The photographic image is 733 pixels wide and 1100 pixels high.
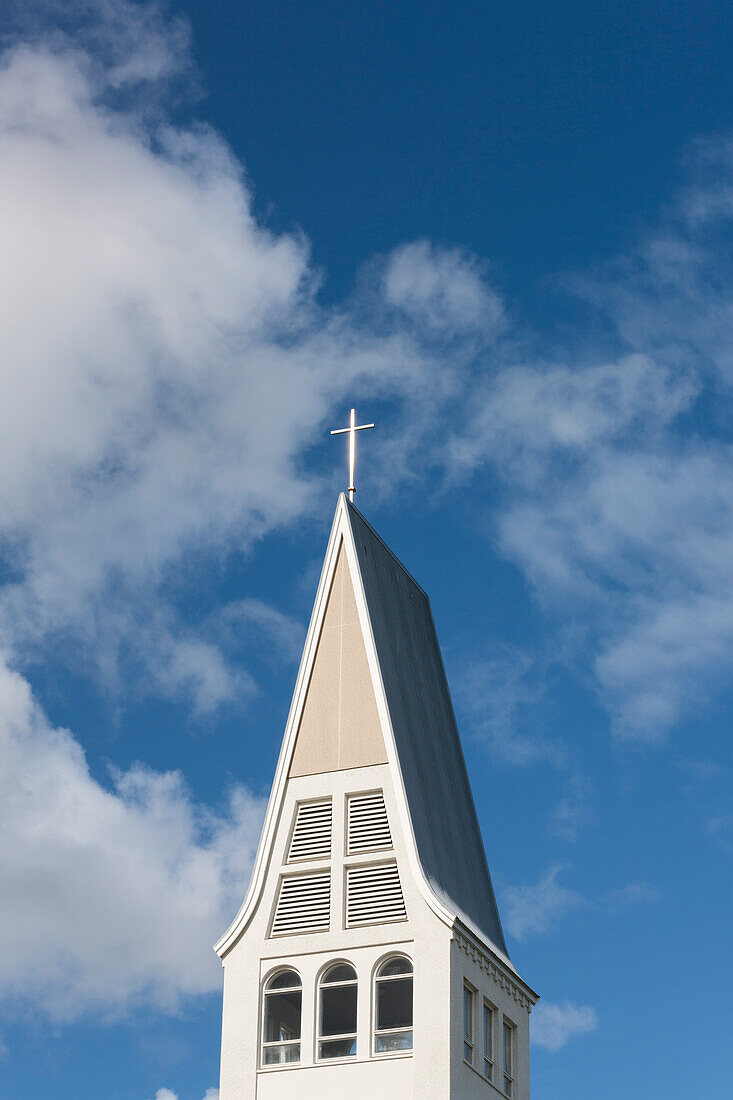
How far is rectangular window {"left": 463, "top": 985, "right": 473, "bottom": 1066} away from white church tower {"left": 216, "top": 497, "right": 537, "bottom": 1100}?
2.1 inches

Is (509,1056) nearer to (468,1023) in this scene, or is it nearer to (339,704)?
(468,1023)

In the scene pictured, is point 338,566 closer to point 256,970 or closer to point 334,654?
point 334,654

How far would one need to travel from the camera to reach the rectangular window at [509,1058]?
47.5m

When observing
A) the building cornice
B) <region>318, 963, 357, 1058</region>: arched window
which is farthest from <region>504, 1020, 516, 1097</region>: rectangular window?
<region>318, 963, 357, 1058</region>: arched window

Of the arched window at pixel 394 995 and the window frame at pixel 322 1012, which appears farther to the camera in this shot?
the arched window at pixel 394 995

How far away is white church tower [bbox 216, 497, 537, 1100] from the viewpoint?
145 ft

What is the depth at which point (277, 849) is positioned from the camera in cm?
4781

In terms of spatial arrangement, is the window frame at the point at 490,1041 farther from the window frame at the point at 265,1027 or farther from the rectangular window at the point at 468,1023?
the window frame at the point at 265,1027

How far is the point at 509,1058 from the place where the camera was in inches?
1890

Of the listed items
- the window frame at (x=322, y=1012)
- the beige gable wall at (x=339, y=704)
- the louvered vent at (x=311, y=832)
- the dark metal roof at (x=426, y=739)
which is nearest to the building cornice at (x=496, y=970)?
the dark metal roof at (x=426, y=739)

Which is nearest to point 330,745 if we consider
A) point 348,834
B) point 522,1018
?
point 348,834

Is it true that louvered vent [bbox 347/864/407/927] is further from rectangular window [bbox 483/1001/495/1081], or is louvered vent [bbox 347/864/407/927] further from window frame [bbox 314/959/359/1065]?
rectangular window [bbox 483/1001/495/1081]

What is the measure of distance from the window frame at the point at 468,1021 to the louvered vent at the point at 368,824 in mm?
4329

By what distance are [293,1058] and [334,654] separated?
11.4 m
